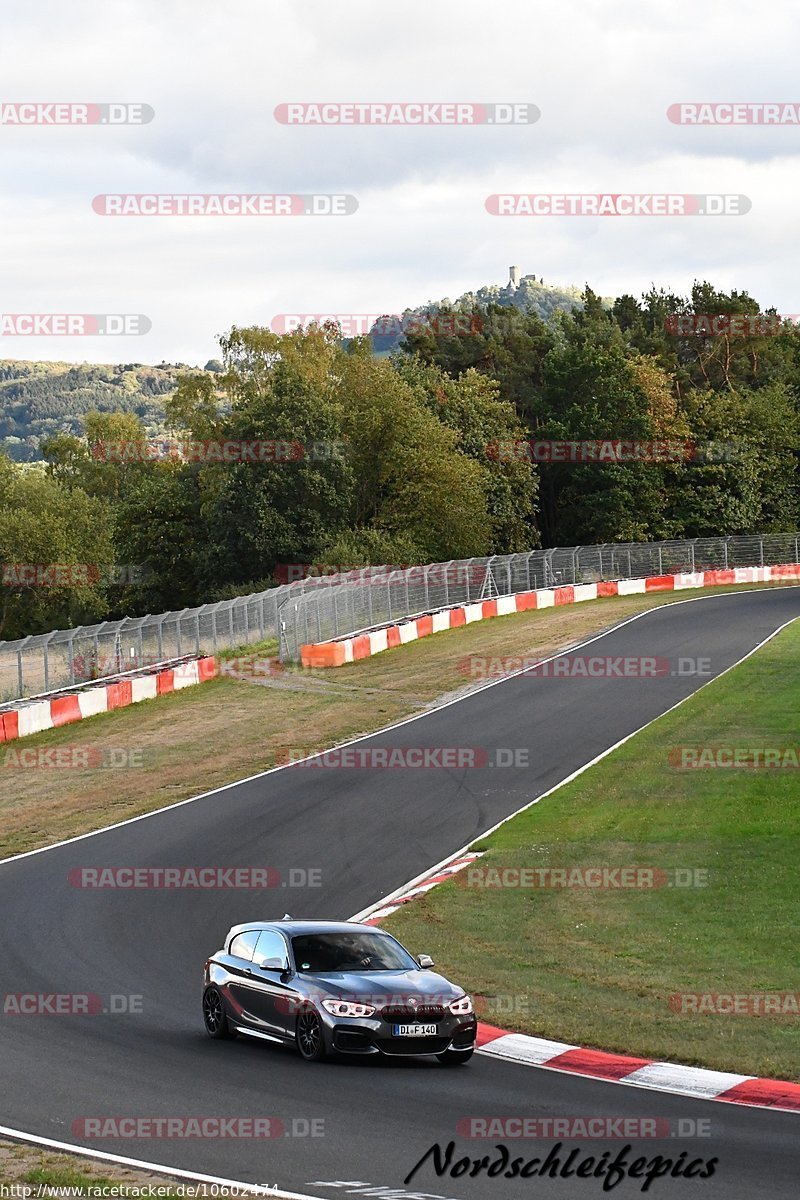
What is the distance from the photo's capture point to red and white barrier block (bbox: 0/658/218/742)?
34.8 m

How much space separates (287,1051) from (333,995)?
1015 millimetres

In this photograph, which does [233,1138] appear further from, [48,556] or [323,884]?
[48,556]

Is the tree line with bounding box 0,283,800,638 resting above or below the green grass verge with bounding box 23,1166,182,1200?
above

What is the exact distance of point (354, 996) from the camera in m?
13.0

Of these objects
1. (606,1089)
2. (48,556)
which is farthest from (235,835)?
(48,556)

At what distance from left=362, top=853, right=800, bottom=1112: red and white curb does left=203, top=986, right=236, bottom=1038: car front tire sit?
241 cm

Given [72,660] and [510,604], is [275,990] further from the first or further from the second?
[510,604]

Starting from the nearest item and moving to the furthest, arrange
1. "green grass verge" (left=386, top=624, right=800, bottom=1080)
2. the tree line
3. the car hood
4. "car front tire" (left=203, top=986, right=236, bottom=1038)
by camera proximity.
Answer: the car hood → "green grass verge" (left=386, top=624, right=800, bottom=1080) → "car front tire" (left=203, top=986, right=236, bottom=1038) → the tree line

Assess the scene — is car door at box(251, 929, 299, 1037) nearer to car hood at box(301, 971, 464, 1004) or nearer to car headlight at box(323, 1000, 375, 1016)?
car hood at box(301, 971, 464, 1004)

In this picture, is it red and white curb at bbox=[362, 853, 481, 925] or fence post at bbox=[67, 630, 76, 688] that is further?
fence post at bbox=[67, 630, 76, 688]

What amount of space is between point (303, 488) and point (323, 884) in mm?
49835

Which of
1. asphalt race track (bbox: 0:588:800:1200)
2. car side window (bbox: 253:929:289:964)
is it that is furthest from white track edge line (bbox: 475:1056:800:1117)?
car side window (bbox: 253:929:289:964)

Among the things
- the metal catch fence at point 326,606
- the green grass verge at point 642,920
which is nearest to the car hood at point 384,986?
the green grass verge at point 642,920

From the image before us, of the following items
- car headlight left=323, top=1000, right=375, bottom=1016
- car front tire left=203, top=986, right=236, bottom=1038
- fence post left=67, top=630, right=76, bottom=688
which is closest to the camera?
car headlight left=323, top=1000, right=375, bottom=1016
